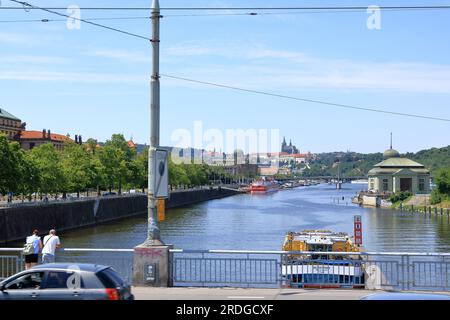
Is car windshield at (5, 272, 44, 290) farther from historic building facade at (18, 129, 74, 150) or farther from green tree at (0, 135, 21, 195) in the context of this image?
historic building facade at (18, 129, 74, 150)

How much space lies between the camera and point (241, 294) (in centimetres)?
1652

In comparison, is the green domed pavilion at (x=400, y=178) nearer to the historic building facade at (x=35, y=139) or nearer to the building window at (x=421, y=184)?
the building window at (x=421, y=184)

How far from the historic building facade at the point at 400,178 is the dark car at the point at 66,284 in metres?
176

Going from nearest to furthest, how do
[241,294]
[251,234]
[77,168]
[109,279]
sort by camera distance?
[109,279]
[241,294]
[251,234]
[77,168]

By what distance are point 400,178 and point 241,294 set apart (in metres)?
177

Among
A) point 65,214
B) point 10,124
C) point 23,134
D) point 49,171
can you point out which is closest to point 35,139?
point 23,134

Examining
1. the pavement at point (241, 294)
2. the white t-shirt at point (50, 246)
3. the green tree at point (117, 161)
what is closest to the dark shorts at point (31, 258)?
the white t-shirt at point (50, 246)

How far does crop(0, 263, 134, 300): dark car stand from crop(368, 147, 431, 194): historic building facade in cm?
17643

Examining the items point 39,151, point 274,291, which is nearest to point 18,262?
point 274,291

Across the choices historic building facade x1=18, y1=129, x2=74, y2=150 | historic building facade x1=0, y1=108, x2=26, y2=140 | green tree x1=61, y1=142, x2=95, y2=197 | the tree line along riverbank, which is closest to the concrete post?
the tree line along riverbank

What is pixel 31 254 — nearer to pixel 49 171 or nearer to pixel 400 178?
pixel 49 171

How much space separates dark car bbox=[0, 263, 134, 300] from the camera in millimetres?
12914

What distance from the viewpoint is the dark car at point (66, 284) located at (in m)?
12.9
